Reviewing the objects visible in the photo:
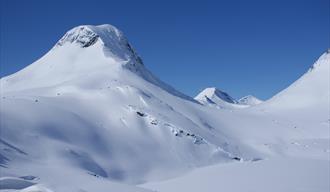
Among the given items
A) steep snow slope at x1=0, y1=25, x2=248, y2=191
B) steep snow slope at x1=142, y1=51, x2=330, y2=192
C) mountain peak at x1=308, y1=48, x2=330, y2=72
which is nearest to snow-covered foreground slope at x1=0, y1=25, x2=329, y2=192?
steep snow slope at x1=0, y1=25, x2=248, y2=191

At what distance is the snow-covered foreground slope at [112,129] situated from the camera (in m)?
30.0

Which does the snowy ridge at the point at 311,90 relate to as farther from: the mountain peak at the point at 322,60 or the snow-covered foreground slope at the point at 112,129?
the snow-covered foreground slope at the point at 112,129

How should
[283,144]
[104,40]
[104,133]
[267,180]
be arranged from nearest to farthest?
[267,180]
[104,133]
[283,144]
[104,40]

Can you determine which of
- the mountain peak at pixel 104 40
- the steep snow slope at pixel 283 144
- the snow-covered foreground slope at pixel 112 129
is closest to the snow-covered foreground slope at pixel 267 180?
the steep snow slope at pixel 283 144

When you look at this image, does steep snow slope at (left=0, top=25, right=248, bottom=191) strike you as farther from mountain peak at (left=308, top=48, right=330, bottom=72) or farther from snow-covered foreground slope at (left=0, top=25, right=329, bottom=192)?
mountain peak at (left=308, top=48, right=330, bottom=72)

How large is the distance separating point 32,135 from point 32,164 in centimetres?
753

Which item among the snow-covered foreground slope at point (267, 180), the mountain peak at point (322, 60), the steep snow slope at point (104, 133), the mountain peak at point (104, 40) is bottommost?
the snow-covered foreground slope at point (267, 180)

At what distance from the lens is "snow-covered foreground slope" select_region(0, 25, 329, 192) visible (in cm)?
2998

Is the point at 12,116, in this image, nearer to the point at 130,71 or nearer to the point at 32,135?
the point at 32,135

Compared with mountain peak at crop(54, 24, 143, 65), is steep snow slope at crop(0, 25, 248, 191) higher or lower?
lower

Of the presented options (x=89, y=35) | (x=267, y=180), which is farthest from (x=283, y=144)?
(x=89, y=35)

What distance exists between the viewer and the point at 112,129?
4488cm

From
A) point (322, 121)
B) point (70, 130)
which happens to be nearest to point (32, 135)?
point (70, 130)

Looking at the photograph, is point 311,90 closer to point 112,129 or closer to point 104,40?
point 104,40
